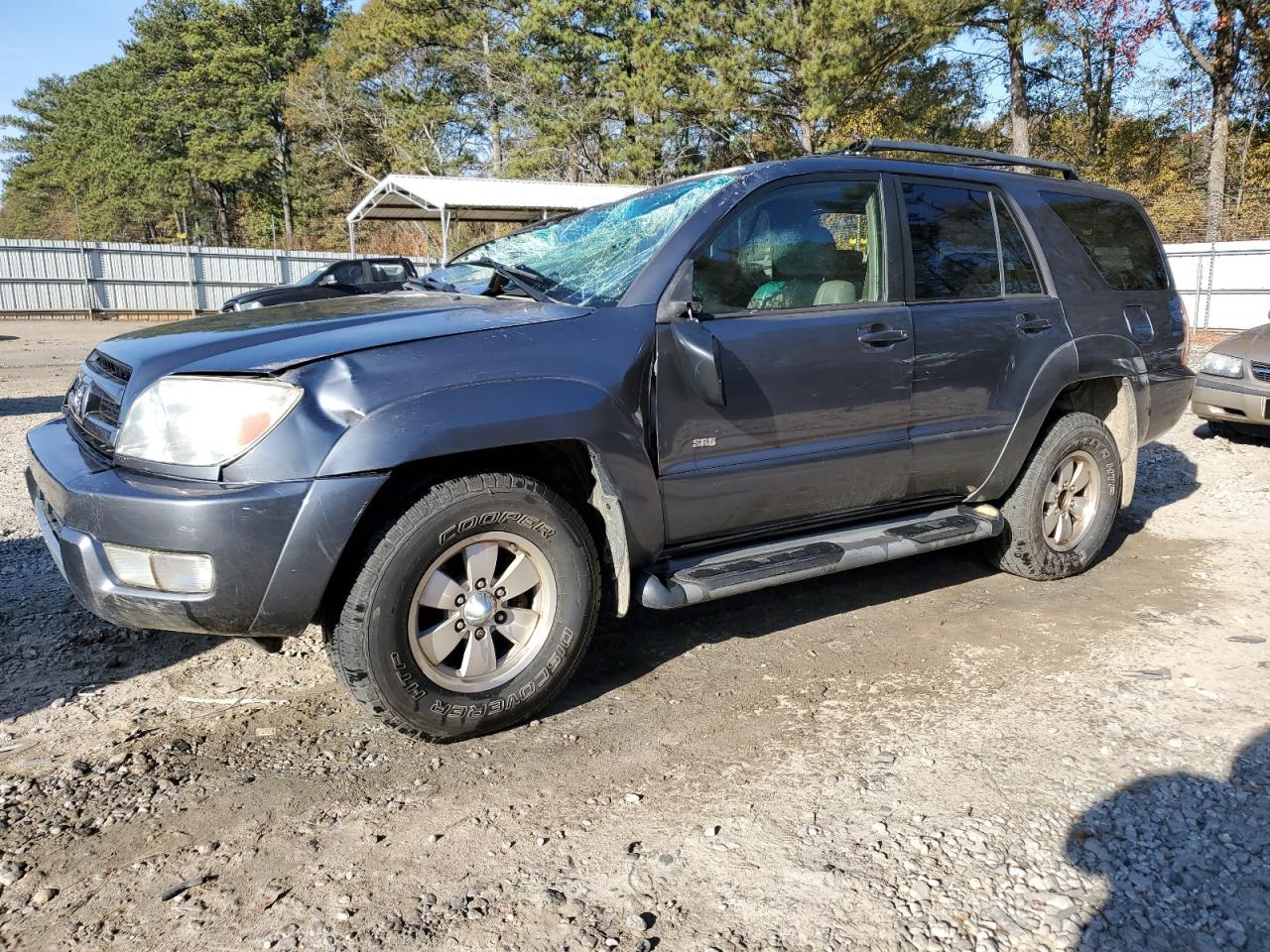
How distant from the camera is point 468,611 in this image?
2846 mm

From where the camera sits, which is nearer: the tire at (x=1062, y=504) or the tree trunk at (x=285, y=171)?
the tire at (x=1062, y=504)

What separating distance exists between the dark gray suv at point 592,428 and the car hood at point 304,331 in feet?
0.05

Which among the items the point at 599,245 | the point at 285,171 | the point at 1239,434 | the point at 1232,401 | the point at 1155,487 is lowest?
the point at 1155,487

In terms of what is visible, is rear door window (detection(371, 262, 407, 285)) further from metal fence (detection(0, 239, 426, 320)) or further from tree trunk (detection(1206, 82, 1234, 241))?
tree trunk (detection(1206, 82, 1234, 241))

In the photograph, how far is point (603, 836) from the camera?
2.44 m

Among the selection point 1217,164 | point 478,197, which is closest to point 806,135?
point 478,197

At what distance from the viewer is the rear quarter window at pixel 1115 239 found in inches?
181

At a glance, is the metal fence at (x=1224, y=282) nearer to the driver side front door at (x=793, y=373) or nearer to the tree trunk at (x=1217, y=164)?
the tree trunk at (x=1217, y=164)

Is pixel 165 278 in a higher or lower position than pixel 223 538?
higher

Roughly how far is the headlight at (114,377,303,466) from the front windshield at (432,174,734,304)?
114cm

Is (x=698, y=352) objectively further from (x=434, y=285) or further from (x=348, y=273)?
(x=348, y=273)

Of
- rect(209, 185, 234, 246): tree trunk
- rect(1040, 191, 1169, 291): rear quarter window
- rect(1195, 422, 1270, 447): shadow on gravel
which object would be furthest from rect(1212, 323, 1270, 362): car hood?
rect(209, 185, 234, 246): tree trunk

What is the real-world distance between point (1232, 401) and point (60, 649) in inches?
337

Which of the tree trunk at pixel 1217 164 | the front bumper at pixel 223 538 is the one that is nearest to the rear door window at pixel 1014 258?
the front bumper at pixel 223 538
